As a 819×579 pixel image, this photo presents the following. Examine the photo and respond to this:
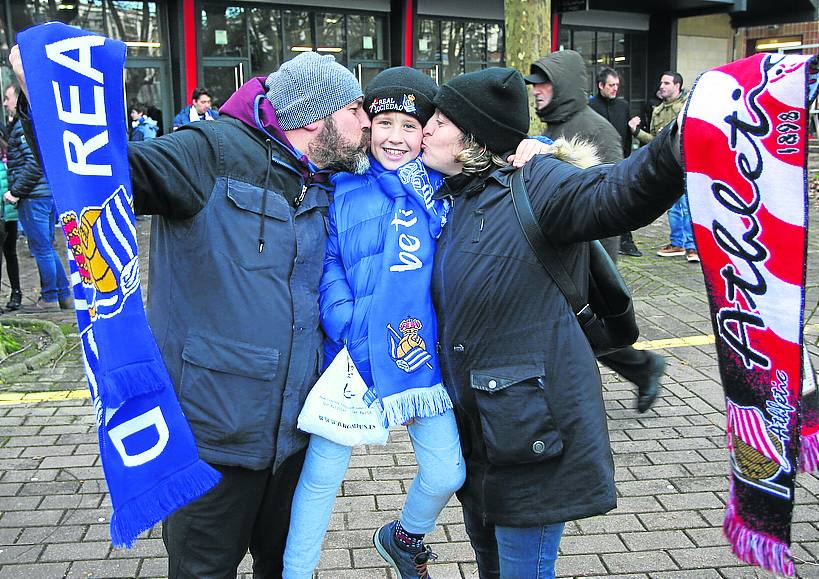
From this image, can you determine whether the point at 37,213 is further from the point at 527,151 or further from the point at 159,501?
the point at 527,151

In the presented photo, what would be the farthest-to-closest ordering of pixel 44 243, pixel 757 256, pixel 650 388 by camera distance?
pixel 44 243, pixel 650 388, pixel 757 256

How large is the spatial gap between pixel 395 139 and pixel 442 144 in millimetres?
197

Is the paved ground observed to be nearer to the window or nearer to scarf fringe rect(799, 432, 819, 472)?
scarf fringe rect(799, 432, 819, 472)

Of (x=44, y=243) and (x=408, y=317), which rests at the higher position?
(x=408, y=317)

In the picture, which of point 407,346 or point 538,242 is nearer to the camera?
point 538,242

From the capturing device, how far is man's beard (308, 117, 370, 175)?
8.62ft

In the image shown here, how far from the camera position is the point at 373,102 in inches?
110

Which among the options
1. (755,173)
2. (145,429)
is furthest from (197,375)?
(755,173)

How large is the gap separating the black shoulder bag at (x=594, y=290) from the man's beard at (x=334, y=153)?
54 centimetres

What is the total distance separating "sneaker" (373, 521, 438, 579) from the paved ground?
479mm

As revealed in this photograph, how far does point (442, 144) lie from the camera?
2580mm

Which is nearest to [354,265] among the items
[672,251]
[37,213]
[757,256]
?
[757,256]

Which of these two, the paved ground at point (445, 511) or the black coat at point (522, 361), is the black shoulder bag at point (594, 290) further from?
the paved ground at point (445, 511)

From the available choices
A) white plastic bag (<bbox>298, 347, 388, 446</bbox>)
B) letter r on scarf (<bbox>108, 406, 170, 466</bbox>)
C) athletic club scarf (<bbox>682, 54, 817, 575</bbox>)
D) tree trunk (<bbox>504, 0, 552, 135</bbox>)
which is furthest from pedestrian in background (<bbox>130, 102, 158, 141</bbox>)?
athletic club scarf (<bbox>682, 54, 817, 575</bbox>)
